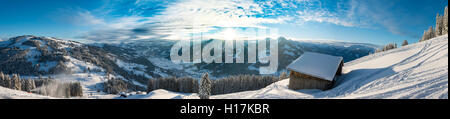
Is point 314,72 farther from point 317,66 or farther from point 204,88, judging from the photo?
point 204,88

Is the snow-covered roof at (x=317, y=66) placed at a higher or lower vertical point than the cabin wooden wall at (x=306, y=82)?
higher

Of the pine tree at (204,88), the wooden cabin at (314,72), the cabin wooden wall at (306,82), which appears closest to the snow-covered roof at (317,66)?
the wooden cabin at (314,72)

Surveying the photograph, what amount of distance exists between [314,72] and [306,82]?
1.14 m

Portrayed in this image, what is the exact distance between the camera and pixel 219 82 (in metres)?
26.7

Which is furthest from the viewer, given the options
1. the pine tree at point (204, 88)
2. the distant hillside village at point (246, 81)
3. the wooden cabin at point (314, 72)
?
the pine tree at point (204, 88)

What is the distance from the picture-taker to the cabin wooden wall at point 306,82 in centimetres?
1319

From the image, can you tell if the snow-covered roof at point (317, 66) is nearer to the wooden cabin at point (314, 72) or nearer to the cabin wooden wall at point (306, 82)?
the wooden cabin at point (314, 72)

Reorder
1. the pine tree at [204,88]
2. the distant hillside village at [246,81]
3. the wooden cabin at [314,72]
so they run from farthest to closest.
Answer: the pine tree at [204,88], the distant hillside village at [246,81], the wooden cabin at [314,72]

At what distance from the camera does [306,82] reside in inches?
553

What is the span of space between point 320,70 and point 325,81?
1.01 metres

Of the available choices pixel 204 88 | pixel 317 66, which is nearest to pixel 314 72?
pixel 317 66
